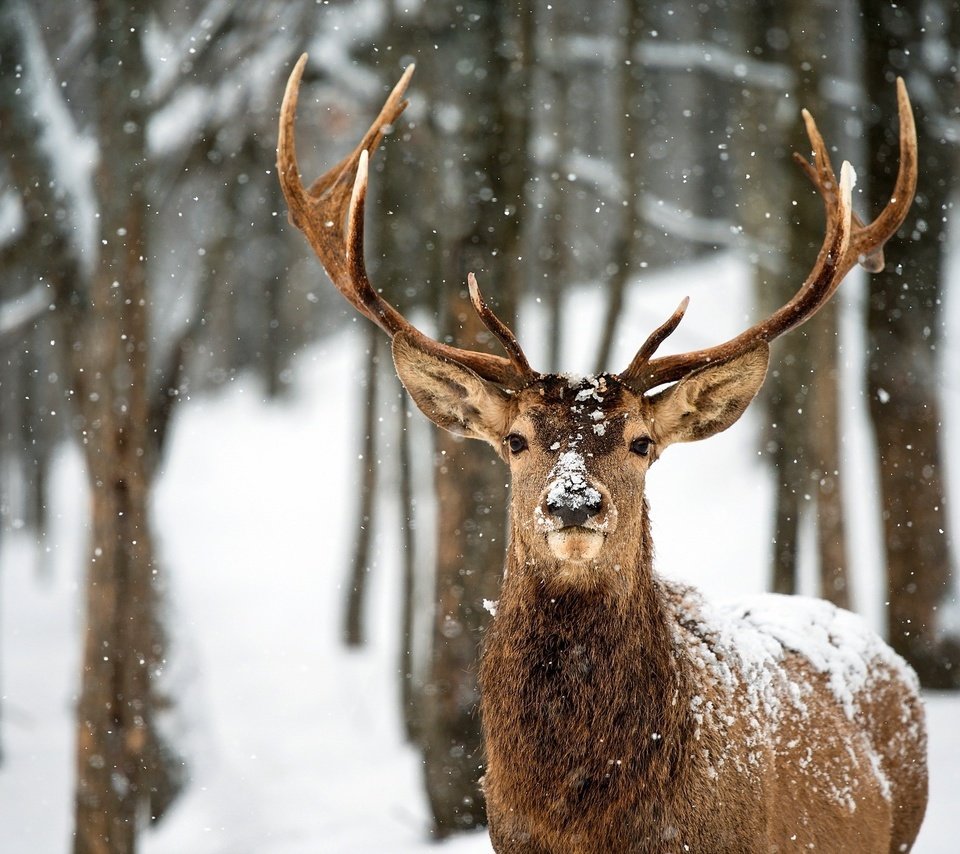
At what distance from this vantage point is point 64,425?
92.7 ft

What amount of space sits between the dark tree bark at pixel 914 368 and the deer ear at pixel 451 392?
558 centimetres

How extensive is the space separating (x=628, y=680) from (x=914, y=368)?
6.21 meters

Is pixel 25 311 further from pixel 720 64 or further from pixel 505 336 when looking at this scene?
pixel 720 64

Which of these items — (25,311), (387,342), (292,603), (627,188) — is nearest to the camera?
(25,311)

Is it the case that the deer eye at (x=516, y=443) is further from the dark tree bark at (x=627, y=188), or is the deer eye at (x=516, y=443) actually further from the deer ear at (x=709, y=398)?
the dark tree bark at (x=627, y=188)

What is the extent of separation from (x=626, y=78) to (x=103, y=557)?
23.1 ft

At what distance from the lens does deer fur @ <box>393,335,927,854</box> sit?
3.97 m


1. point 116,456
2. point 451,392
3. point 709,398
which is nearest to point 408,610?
point 116,456

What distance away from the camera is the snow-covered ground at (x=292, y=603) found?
920 centimetres

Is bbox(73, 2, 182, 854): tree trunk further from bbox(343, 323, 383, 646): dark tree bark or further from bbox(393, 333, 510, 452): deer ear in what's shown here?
bbox(343, 323, 383, 646): dark tree bark

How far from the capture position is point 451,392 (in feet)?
15.8

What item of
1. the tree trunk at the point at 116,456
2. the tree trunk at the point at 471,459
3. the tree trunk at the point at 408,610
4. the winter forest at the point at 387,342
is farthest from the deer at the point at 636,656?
the tree trunk at the point at 408,610

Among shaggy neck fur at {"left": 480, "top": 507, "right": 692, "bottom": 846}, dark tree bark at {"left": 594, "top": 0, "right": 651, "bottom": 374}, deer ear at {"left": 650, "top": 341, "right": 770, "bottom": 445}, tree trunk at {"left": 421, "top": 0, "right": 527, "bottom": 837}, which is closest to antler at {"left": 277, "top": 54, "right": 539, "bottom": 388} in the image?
deer ear at {"left": 650, "top": 341, "right": 770, "bottom": 445}

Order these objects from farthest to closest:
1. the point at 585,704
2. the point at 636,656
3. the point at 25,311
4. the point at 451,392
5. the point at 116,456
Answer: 1. the point at 25,311
2. the point at 116,456
3. the point at 451,392
4. the point at 636,656
5. the point at 585,704
